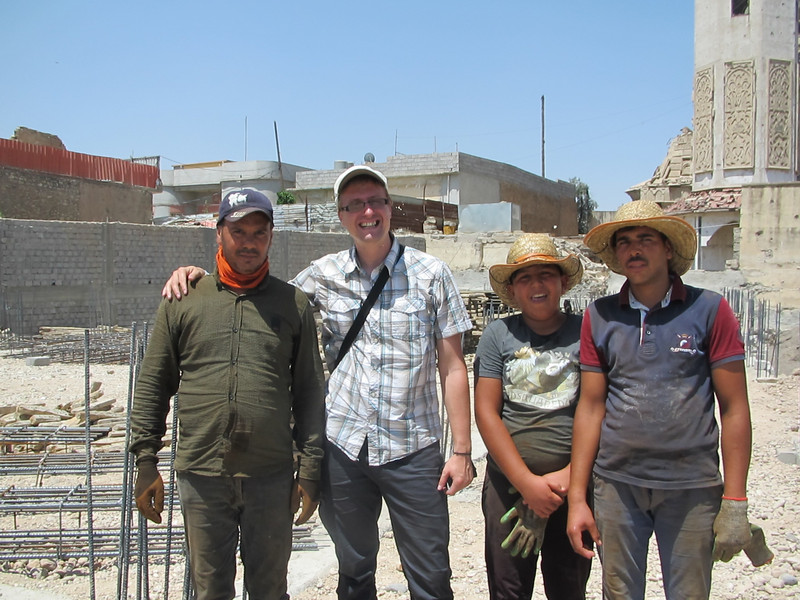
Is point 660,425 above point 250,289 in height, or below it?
below

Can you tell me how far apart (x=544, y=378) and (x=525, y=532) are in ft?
1.82

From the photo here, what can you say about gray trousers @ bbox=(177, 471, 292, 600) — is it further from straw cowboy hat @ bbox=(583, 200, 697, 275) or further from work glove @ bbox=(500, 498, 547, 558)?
straw cowboy hat @ bbox=(583, 200, 697, 275)

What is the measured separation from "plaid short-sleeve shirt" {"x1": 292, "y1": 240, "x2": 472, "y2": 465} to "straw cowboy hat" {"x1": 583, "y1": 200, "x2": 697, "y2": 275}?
612 mm

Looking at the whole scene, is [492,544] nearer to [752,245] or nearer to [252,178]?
[752,245]

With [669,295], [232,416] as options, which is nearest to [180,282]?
[232,416]

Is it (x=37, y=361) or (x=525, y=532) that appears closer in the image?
(x=525, y=532)

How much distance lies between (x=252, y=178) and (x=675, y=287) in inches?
1330

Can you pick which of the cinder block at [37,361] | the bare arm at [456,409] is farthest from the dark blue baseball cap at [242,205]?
the cinder block at [37,361]

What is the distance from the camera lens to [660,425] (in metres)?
2.13

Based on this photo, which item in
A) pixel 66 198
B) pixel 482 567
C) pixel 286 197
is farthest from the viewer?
pixel 286 197

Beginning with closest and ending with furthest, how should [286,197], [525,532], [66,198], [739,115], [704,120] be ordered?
[525,532] < [739,115] < [704,120] < [66,198] < [286,197]

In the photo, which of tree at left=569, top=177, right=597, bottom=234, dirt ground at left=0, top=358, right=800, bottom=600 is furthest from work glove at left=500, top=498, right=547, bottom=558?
tree at left=569, top=177, right=597, bottom=234

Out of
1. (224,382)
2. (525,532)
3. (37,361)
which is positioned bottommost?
(37,361)

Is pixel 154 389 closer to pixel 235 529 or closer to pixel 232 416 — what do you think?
pixel 232 416
